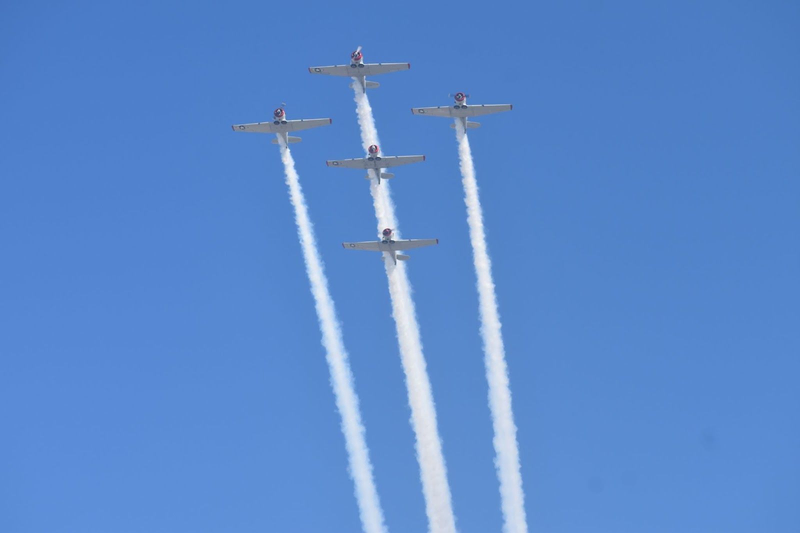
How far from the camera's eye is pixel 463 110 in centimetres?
11262

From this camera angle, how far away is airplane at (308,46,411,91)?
367 ft

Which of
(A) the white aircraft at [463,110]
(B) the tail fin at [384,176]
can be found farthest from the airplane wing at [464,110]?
(B) the tail fin at [384,176]

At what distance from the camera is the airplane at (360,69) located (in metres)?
112

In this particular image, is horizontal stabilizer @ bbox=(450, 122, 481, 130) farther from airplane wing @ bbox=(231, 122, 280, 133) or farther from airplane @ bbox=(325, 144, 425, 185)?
airplane wing @ bbox=(231, 122, 280, 133)

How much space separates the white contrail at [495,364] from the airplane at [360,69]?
24.4 ft

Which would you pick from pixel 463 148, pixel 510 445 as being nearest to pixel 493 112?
pixel 463 148

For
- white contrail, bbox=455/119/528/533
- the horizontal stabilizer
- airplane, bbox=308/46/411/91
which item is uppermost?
airplane, bbox=308/46/411/91

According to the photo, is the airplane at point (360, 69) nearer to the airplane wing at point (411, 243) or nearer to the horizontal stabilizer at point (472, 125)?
the horizontal stabilizer at point (472, 125)

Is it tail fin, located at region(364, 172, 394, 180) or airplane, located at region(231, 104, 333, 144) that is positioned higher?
airplane, located at region(231, 104, 333, 144)

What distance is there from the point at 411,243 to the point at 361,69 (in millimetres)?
16026

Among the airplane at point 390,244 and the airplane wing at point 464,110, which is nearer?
the airplane at point 390,244

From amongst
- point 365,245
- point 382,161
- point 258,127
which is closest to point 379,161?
point 382,161

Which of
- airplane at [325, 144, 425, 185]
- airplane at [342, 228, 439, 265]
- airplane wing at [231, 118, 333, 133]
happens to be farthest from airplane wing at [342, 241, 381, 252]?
airplane wing at [231, 118, 333, 133]

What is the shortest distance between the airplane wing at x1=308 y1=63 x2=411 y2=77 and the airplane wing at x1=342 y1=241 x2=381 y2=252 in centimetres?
1488
